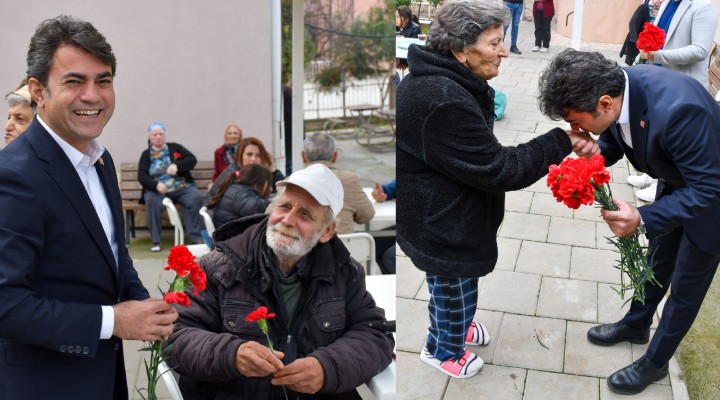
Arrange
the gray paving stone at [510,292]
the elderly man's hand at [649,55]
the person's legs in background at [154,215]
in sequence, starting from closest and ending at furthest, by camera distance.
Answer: the gray paving stone at [510,292] < the elderly man's hand at [649,55] < the person's legs in background at [154,215]

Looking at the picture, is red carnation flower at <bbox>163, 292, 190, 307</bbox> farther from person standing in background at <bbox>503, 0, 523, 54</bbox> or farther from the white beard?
person standing in background at <bbox>503, 0, 523, 54</bbox>

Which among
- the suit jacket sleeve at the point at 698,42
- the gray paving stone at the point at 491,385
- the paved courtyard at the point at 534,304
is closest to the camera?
the paved courtyard at the point at 534,304

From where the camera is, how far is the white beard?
2.63 meters

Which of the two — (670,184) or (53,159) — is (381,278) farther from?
(53,159)

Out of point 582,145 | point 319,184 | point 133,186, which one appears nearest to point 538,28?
point 582,145

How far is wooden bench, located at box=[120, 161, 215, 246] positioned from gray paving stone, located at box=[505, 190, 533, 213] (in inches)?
178

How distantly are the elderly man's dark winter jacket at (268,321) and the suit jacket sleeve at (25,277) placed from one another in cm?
72

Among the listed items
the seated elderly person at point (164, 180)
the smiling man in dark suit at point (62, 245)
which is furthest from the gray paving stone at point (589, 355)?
the seated elderly person at point (164, 180)

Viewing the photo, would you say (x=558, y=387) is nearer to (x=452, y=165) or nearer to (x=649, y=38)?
(x=452, y=165)

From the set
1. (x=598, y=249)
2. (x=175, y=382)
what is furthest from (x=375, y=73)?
(x=175, y=382)

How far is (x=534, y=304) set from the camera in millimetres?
3879

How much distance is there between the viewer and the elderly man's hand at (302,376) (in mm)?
→ 2516

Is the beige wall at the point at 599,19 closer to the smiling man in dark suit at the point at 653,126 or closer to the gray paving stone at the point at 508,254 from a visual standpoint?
the smiling man in dark suit at the point at 653,126

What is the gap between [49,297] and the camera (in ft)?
6.31
